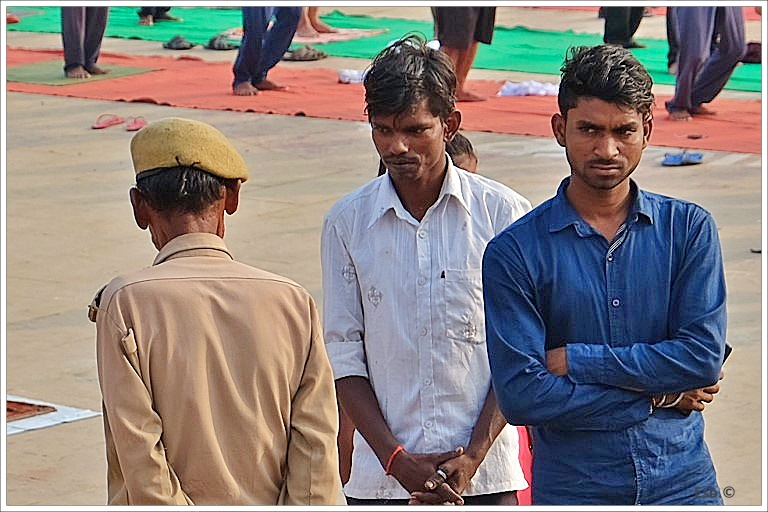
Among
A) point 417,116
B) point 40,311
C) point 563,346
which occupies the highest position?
point 417,116

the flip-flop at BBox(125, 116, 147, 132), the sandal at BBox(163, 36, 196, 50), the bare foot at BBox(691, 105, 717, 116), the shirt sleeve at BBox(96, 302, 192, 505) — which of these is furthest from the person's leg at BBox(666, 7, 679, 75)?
the shirt sleeve at BBox(96, 302, 192, 505)

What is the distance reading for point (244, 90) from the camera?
1395 cm

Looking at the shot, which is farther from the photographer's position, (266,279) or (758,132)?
(758,132)

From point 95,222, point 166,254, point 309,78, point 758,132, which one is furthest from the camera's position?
point 309,78

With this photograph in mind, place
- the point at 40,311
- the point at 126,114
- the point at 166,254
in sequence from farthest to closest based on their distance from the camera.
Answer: the point at 126,114 < the point at 40,311 < the point at 166,254

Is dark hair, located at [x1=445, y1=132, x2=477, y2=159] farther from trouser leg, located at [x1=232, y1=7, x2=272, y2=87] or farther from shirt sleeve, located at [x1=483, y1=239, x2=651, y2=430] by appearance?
trouser leg, located at [x1=232, y1=7, x2=272, y2=87]

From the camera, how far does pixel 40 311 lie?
24.1ft

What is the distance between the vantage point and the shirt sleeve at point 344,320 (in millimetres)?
3293

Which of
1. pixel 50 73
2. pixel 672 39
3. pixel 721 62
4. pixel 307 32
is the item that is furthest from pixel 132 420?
pixel 307 32

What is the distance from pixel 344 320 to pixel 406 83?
1.71 feet

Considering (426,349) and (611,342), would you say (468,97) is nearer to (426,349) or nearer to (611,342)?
(426,349)

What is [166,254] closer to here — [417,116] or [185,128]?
[185,128]

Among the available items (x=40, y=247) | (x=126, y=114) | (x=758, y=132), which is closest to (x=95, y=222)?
(x=40, y=247)

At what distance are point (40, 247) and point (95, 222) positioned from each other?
651 mm
